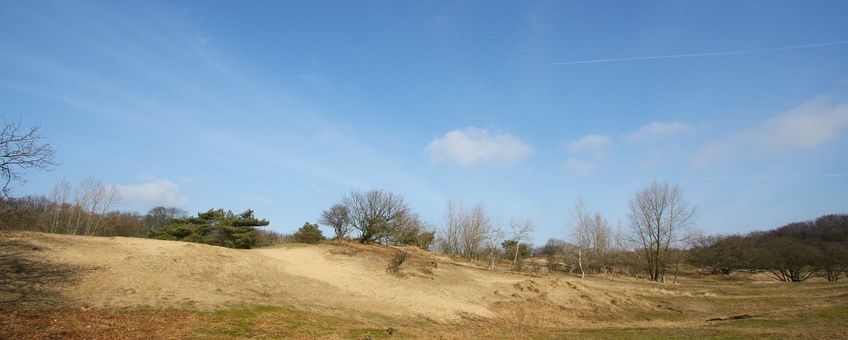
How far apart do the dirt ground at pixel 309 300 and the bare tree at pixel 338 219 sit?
10.4m

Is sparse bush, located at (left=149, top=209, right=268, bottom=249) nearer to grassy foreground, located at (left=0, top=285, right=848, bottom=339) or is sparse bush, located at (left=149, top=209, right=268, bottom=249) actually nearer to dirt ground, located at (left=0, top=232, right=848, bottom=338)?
dirt ground, located at (left=0, top=232, right=848, bottom=338)

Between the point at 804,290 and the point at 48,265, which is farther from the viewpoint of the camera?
the point at 804,290

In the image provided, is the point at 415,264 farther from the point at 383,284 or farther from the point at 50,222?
the point at 50,222

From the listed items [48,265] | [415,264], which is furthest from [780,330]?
[48,265]

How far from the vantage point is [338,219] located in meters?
44.8

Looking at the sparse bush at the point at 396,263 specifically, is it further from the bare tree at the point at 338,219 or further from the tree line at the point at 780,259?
the tree line at the point at 780,259

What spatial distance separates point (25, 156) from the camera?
49.2ft

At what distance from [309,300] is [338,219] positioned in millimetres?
25181

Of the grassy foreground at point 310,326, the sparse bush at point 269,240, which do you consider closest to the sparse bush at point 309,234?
the sparse bush at point 269,240

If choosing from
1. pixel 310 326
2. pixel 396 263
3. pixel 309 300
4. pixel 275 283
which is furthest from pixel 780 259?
pixel 310 326

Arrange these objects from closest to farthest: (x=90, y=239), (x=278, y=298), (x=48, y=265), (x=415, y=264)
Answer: (x=48, y=265) < (x=278, y=298) < (x=90, y=239) < (x=415, y=264)

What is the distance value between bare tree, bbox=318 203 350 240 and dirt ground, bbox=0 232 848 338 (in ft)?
34.2

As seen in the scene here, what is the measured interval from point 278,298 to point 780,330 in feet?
65.1

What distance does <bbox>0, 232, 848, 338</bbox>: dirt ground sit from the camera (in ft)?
43.3
